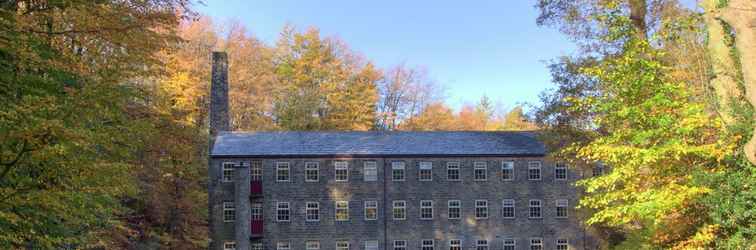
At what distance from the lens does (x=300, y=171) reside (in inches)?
1126

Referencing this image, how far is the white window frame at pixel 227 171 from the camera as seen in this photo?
1113 inches

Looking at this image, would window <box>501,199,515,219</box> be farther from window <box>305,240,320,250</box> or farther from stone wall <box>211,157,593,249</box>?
window <box>305,240,320,250</box>

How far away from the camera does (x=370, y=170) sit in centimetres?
2889

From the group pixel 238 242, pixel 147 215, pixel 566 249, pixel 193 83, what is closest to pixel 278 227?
pixel 238 242

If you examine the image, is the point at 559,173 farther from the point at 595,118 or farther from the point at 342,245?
the point at 595,118

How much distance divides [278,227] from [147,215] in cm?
582

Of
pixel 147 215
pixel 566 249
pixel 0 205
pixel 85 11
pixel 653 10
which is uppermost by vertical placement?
pixel 653 10

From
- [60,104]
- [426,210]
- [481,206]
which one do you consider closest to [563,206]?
[481,206]

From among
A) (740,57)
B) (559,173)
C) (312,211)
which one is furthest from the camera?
(559,173)

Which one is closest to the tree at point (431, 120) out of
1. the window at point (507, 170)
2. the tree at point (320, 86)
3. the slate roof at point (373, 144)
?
the tree at point (320, 86)

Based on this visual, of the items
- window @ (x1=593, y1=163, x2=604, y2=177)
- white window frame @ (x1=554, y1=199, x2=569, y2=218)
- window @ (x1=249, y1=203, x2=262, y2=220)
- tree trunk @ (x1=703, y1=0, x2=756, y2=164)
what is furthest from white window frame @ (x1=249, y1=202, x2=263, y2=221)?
tree trunk @ (x1=703, y1=0, x2=756, y2=164)

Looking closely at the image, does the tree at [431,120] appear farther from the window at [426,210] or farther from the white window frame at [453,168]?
the window at [426,210]

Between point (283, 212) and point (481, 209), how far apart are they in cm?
924

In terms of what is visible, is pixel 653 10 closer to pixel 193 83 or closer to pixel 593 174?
pixel 593 174
